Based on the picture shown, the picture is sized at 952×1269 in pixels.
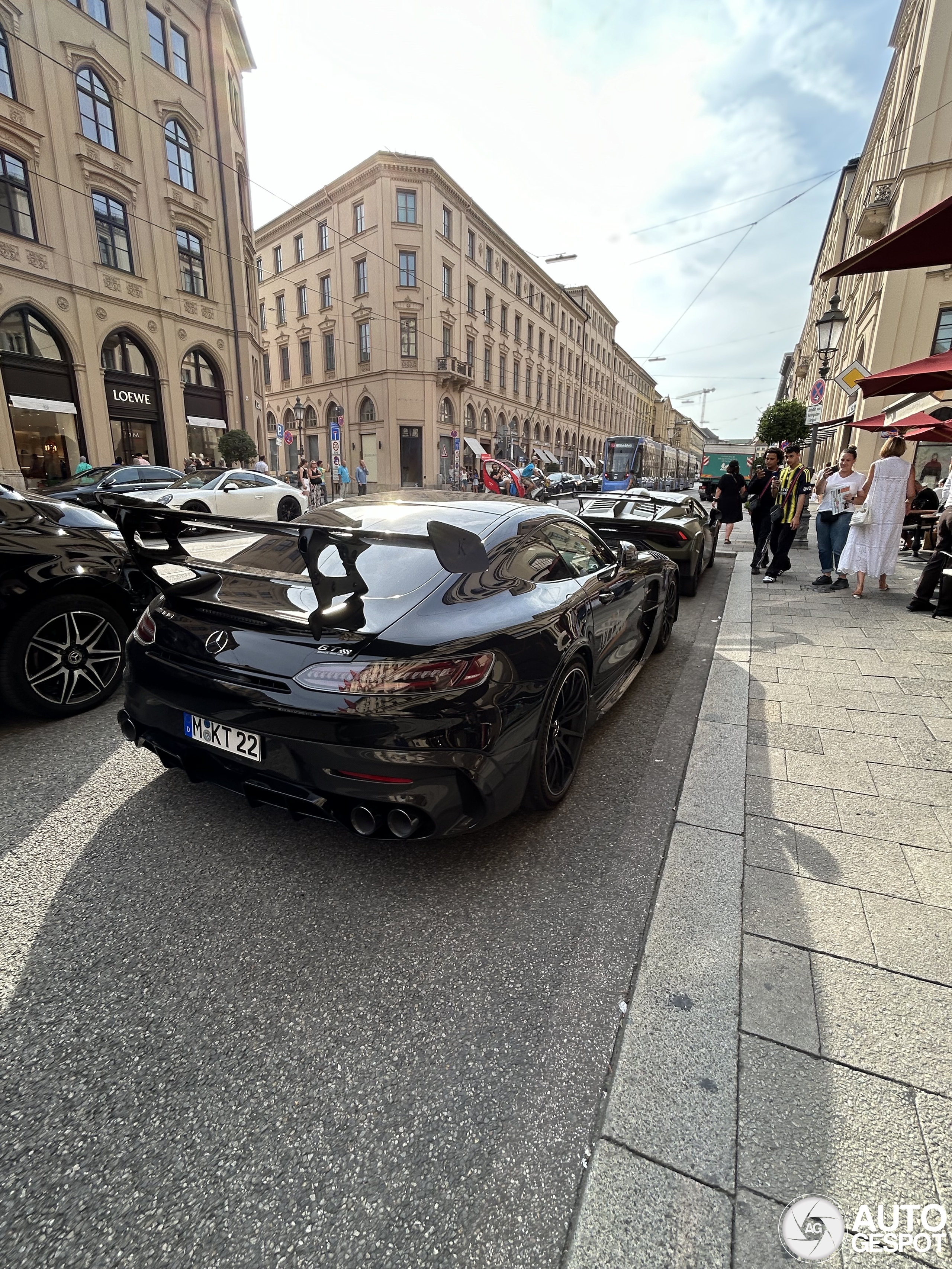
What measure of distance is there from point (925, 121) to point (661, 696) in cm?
2942

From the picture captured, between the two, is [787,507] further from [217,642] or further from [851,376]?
[217,642]

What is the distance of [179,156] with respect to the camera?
974 inches

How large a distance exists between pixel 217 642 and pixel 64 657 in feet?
6.95

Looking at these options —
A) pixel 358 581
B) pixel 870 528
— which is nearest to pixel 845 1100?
pixel 358 581

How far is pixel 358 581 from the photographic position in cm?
217

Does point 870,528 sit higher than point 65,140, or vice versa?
point 65,140

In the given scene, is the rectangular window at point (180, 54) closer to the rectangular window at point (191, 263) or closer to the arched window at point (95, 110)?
the arched window at point (95, 110)

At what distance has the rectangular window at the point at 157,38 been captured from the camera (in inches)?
906

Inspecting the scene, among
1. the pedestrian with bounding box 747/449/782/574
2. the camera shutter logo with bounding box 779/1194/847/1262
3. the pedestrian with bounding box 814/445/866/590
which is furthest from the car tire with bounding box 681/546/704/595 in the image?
the camera shutter logo with bounding box 779/1194/847/1262

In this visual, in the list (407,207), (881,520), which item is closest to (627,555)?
(881,520)

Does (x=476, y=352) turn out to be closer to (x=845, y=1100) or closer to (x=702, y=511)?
(x=702, y=511)

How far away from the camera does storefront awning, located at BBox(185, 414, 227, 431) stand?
1042 inches

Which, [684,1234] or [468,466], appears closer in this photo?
[684,1234]

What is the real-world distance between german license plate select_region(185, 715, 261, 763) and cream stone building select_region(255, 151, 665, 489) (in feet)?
103
